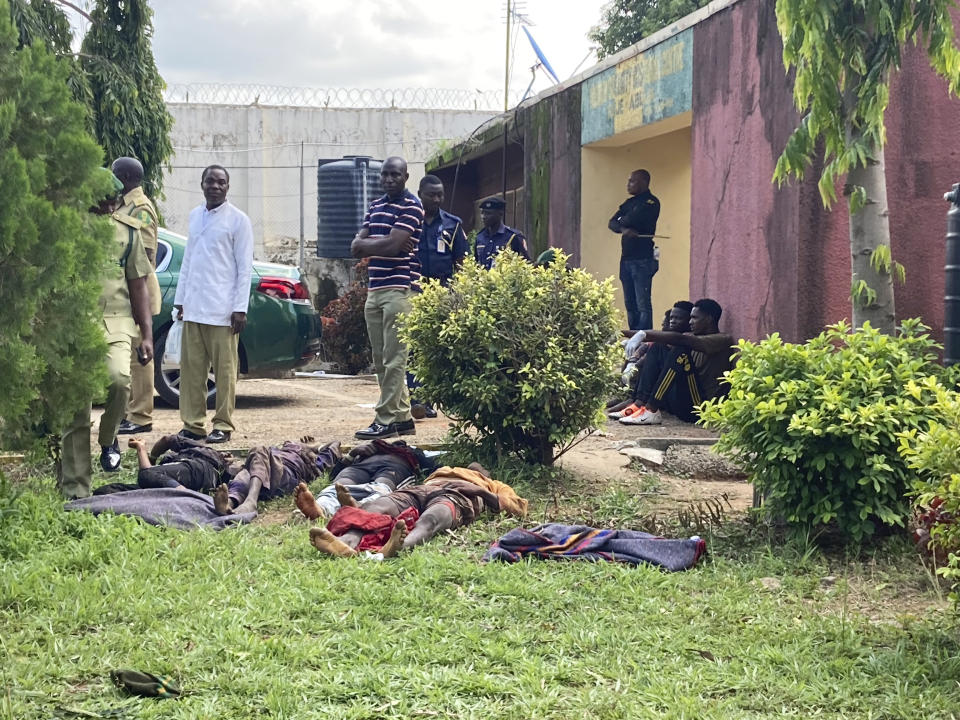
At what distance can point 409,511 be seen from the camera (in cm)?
500

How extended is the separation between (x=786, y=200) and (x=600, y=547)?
3.92 m

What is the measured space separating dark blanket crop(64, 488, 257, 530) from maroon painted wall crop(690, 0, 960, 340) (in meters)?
4.21

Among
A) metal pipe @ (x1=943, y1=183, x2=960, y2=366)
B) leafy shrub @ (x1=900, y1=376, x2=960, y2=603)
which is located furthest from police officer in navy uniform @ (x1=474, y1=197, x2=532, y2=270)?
leafy shrub @ (x1=900, y1=376, x2=960, y2=603)

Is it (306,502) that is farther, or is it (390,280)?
(390,280)

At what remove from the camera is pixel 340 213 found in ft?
60.3


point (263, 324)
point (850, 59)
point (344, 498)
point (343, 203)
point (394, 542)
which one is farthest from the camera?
point (343, 203)

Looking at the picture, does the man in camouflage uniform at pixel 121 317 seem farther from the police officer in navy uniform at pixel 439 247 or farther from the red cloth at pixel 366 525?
the police officer in navy uniform at pixel 439 247

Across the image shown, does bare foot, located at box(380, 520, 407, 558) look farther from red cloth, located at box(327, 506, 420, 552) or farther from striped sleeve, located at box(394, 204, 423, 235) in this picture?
striped sleeve, located at box(394, 204, 423, 235)

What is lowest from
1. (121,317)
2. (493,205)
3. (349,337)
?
(349,337)

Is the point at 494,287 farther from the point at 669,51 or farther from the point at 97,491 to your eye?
the point at 669,51

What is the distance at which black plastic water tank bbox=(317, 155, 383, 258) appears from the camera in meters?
18.3

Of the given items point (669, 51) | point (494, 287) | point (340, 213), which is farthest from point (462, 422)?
point (340, 213)

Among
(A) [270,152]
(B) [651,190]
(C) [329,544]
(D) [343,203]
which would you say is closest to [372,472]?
(C) [329,544]

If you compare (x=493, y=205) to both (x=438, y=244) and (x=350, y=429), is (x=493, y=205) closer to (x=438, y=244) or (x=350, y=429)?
(x=438, y=244)
